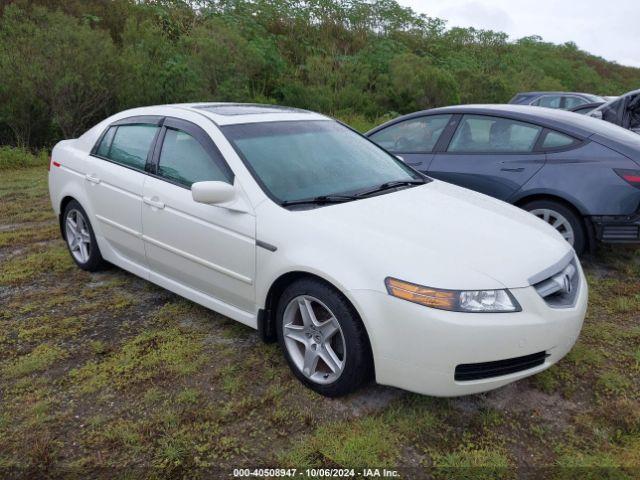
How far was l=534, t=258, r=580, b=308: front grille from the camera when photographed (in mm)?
2904

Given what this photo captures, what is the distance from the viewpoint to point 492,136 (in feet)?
17.5

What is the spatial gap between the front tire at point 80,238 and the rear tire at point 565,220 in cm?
385

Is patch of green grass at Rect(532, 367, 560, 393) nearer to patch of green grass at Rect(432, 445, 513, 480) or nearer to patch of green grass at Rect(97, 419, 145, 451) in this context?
patch of green grass at Rect(432, 445, 513, 480)

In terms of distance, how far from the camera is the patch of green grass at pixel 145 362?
10.8 feet

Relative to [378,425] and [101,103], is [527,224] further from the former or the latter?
[101,103]

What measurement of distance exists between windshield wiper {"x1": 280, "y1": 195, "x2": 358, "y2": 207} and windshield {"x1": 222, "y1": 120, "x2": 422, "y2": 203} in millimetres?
26

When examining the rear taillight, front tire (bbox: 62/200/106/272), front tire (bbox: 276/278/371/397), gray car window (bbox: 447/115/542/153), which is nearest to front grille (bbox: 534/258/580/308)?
front tire (bbox: 276/278/371/397)

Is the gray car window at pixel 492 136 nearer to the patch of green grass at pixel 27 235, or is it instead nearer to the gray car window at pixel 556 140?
the gray car window at pixel 556 140

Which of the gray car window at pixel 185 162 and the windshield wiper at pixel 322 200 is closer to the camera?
the windshield wiper at pixel 322 200

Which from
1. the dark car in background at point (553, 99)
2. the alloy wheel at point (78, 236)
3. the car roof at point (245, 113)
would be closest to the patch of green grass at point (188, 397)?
the car roof at point (245, 113)

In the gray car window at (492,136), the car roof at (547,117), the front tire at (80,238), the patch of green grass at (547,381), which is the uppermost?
the car roof at (547,117)

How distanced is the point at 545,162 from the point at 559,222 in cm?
55

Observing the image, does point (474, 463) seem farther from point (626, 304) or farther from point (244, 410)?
point (626, 304)

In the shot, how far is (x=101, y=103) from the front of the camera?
1170cm
